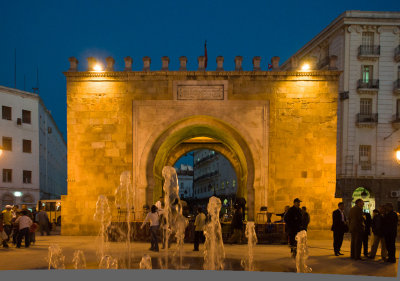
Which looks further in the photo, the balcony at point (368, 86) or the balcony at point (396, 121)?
the balcony at point (368, 86)

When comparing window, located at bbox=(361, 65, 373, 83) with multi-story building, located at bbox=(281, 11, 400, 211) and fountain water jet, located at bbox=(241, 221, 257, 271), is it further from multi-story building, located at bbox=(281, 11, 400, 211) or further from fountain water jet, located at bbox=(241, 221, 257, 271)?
fountain water jet, located at bbox=(241, 221, 257, 271)

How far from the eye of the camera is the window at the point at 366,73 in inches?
990

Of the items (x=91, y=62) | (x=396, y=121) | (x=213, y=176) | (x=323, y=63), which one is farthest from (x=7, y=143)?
(x=213, y=176)

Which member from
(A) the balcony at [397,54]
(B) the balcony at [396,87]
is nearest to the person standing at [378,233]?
(B) the balcony at [396,87]

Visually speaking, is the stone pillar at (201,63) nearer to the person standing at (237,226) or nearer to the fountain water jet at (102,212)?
the person standing at (237,226)

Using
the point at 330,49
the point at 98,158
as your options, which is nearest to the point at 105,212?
the point at 98,158

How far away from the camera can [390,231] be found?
8.88 meters

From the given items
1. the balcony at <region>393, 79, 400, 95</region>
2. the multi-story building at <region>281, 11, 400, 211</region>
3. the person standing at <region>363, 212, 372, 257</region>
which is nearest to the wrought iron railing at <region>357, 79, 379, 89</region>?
the multi-story building at <region>281, 11, 400, 211</region>

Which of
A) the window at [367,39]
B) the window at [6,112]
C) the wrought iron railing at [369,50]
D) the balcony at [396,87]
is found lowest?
the window at [6,112]

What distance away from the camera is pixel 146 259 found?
8.70 meters

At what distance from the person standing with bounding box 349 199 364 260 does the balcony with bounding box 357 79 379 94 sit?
17.0 meters

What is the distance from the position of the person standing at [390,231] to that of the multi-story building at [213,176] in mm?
29743

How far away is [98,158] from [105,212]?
2054 mm

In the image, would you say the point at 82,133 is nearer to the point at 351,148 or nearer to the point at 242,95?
the point at 242,95
